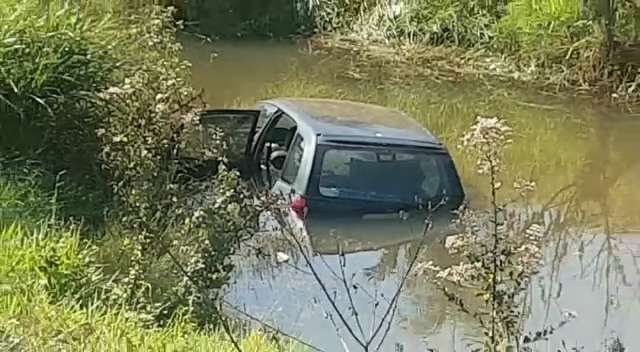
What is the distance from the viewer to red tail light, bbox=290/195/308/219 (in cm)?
970

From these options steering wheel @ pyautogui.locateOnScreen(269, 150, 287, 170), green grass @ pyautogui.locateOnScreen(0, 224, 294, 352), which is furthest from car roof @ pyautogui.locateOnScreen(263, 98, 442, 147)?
green grass @ pyautogui.locateOnScreen(0, 224, 294, 352)

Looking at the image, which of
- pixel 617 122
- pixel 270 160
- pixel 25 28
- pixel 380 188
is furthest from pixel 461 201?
pixel 617 122

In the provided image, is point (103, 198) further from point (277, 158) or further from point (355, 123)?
point (355, 123)

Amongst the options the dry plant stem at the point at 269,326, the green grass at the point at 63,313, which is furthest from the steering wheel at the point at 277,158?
the green grass at the point at 63,313

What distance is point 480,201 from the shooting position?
10.9 m

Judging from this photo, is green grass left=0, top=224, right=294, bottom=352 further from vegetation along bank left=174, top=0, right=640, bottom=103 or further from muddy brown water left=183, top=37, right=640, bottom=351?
vegetation along bank left=174, top=0, right=640, bottom=103

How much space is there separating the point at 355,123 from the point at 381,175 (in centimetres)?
55

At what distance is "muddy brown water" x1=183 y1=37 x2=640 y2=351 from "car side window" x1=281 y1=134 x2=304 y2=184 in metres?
0.61

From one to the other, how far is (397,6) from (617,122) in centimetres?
662

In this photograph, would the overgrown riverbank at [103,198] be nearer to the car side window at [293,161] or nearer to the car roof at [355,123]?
the car side window at [293,161]

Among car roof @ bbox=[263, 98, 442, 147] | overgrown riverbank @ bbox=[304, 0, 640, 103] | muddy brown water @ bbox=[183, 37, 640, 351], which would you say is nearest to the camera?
muddy brown water @ bbox=[183, 37, 640, 351]

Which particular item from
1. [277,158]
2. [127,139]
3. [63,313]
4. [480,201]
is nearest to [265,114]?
[277,158]

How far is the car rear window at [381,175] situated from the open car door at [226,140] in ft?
2.59

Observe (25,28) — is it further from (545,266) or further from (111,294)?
(545,266)
